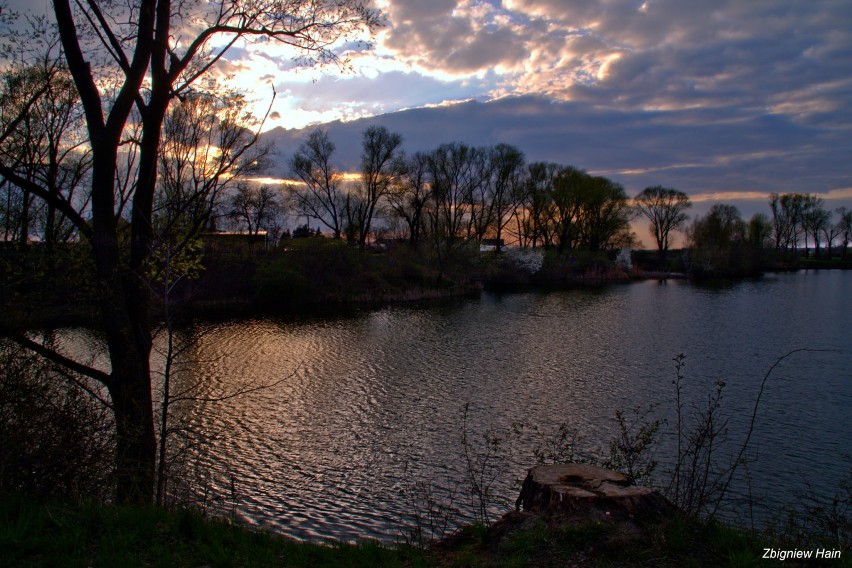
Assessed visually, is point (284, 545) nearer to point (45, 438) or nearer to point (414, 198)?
point (45, 438)

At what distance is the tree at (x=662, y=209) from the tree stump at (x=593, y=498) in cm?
8206

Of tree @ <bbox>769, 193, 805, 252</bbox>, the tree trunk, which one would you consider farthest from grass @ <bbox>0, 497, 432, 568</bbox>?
tree @ <bbox>769, 193, 805, 252</bbox>

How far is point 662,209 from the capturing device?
270 feet

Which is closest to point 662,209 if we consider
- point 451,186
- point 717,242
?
point 717,242

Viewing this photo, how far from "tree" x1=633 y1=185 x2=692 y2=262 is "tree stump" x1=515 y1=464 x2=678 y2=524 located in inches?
3231

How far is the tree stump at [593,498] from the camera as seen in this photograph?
4.86 meters

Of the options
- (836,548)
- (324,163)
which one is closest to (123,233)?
(836,548)

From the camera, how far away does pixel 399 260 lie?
4797cm

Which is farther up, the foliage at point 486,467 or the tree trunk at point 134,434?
the tree trunk at point 134,434

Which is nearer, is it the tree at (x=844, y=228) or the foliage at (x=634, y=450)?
the foliage at (x=634, y=450)

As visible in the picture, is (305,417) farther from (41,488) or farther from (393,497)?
(41,488)

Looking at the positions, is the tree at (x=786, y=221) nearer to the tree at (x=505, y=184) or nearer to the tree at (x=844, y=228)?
the tree at (x=844, y=228)

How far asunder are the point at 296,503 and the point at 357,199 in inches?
2080

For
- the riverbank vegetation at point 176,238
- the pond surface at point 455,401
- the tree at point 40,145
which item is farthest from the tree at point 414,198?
the tree at point 40,145
